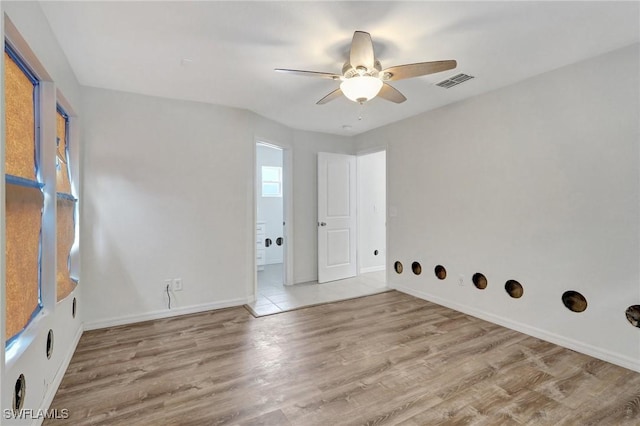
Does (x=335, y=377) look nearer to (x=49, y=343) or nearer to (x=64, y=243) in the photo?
(x=49, y=343)

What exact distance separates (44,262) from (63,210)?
55 centimetres

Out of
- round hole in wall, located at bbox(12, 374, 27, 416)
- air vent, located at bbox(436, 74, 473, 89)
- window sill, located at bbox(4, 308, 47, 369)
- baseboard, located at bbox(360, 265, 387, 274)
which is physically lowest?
baseboard, located at bbox(360, 265, 387, 274)

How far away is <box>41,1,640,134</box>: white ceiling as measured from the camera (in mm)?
1846

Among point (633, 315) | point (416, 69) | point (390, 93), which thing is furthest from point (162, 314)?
point (633, 315)

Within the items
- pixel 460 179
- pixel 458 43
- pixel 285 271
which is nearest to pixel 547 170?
pixel 460 179

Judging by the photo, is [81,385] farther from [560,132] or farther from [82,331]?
[560,132]

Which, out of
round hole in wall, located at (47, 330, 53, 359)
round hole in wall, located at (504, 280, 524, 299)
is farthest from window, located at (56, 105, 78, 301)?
round hole in wall, located at (504, 280, 524, 299)

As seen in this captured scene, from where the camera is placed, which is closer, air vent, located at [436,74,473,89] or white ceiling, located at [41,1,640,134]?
white ceiling, located at [41,1,640,134]

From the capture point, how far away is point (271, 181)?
668 cm

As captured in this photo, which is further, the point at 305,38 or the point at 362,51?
the point at 305,38

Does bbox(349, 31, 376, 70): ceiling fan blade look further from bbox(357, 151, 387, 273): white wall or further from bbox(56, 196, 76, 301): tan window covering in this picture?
bbox(357, 151, 387, 273): white wall

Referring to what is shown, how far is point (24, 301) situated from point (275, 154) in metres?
5.47

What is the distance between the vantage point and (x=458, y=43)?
7.32 ft

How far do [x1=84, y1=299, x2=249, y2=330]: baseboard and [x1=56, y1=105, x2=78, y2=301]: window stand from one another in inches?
27.4
